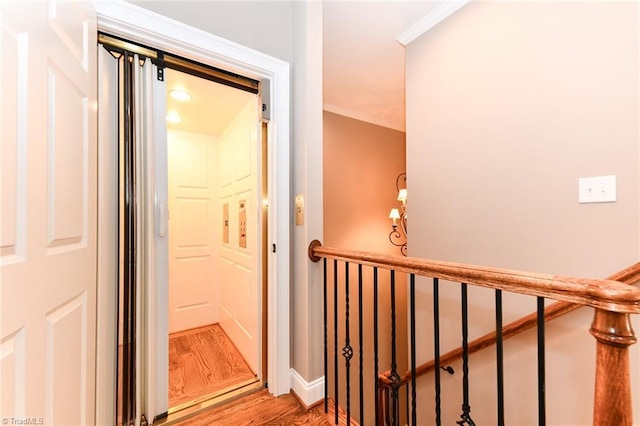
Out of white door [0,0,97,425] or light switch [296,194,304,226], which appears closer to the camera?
white door [0,0,97,425]

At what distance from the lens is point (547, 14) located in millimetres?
1411

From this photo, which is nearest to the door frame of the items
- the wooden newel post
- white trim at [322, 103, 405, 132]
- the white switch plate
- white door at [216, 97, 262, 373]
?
white door at [216, 97, 262, 373]

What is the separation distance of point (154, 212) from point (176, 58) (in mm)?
844

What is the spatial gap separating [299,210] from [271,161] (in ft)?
1.16

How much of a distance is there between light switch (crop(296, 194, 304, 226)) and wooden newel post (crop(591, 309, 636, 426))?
120 centimetres

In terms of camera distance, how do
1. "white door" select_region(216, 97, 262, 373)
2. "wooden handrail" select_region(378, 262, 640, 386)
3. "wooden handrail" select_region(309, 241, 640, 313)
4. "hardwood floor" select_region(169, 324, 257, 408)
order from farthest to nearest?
"white door" select_region(216, 97, 262, 373) < "hardwood floor" select_region(169, 324, 257, 408) < "wooden handrail" select_region(378, 262, 640, 386) < "wooden handrail" select_region(309, 241, 640, 313)

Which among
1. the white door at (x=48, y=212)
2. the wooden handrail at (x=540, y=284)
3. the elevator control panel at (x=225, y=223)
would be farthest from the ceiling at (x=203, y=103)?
the wooden handrail at (x=540, y=284)

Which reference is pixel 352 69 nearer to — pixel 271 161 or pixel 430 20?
pixel 430 20

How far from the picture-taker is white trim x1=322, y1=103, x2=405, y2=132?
328cm

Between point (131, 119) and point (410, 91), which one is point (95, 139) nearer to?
point (131, 119)

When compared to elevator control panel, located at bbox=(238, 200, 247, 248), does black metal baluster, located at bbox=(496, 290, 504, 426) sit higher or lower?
lower

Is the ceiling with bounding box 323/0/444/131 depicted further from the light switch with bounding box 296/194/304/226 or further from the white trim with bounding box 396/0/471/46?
the light switch with bounding box 296/194/304/226

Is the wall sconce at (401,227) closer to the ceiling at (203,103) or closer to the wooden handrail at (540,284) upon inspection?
the ceiling at (203,103)

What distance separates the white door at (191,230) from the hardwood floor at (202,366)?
25cm
